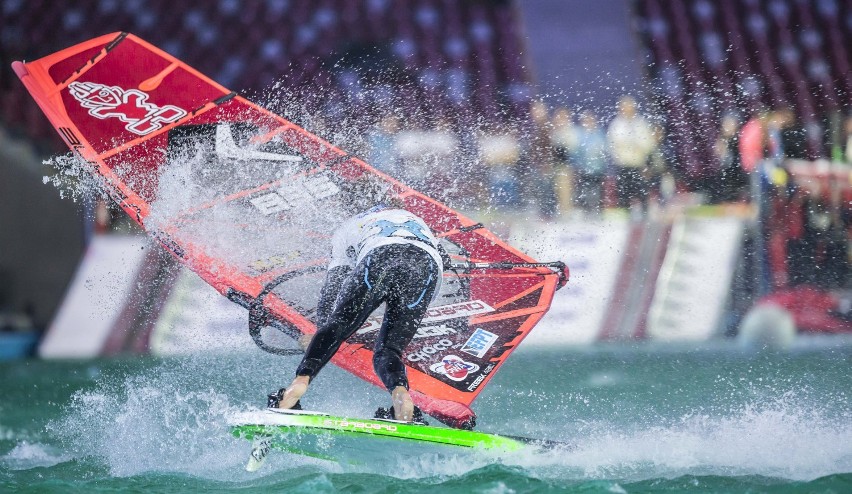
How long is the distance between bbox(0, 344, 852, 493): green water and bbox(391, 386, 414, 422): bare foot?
0.51ft

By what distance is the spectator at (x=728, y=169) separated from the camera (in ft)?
22.9

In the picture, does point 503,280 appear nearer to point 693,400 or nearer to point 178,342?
point 693,400

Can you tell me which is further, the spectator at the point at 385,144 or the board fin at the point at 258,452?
the spectator at the point at 385,144

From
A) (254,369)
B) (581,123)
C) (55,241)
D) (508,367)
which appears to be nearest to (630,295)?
(508,367)

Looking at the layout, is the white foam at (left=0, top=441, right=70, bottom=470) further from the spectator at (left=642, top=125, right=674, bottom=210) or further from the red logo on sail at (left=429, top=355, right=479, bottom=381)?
the spectator at (left=642, top=125, right=674, bottom=210)

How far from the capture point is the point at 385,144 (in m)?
7.36

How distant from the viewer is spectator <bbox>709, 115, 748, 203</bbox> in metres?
6.98

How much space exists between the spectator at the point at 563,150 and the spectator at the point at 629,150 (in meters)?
0.30

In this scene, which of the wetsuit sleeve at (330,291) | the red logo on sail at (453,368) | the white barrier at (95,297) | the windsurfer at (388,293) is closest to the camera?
the windsurfer at (388,293)

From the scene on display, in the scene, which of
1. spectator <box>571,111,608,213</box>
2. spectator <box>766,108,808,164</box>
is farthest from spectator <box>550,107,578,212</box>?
spectator <box>766,108,808,164</box>

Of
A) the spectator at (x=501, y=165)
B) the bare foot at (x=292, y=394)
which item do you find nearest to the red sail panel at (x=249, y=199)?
the bare foot at (x=292, y=394)

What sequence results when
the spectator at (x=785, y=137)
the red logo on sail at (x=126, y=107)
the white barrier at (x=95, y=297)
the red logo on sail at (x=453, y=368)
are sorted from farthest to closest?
the spectator at (x=785, y=137) < the white barrier at (x=95, y=297) < the red logo on sail at (x=126, y=107) < the red logo on sail at (x=453, y=368)

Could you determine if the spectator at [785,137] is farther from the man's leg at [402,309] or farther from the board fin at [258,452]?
the board fin at [258,452]

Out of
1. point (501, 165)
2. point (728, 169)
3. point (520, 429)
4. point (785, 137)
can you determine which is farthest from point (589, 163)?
point (520, 429)
